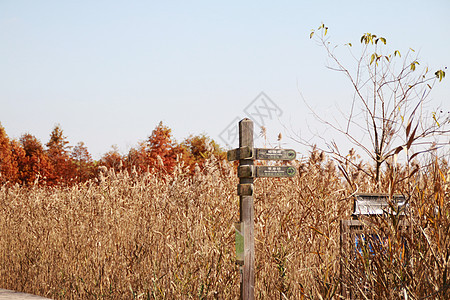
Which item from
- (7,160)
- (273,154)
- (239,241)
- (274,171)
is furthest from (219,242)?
(7,160)

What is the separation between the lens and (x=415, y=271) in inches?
111

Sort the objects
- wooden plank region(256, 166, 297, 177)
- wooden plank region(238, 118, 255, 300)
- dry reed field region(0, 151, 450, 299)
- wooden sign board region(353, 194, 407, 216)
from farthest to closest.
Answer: wooden plank region(256, 166, 297, 177) → wooden plank region(238, 118, 255, 300) → wooden sign board region(353, 194, 407, 216) → dry reed field region(0, 151, 450, 299)

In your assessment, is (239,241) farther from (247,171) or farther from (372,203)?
(372,203)

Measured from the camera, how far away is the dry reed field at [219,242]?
2.96 metres

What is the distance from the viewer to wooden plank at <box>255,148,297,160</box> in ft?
14.0

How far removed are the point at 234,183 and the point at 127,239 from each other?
56.6 inches

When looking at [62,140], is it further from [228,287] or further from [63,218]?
[228,287]

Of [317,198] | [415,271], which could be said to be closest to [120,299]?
[317,198]

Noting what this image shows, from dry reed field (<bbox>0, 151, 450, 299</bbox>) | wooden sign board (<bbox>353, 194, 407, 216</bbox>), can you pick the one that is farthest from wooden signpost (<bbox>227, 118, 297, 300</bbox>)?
wooden sign board (<bbox>353, 194, 407, 216</bbox>)

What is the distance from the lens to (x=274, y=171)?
423cm

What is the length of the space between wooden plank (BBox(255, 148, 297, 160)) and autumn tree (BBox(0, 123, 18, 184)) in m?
23.5

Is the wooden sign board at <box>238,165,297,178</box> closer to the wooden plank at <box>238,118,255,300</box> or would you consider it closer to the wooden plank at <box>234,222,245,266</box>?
the wooden plank at <box>238,118,255,300</box>

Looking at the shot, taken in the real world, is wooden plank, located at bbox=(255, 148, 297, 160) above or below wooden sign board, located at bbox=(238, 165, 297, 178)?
above

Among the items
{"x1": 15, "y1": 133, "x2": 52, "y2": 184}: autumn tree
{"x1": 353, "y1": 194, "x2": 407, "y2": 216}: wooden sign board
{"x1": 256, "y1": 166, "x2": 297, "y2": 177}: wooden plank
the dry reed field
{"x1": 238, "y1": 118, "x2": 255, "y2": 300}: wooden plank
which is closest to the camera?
the dry reed field
